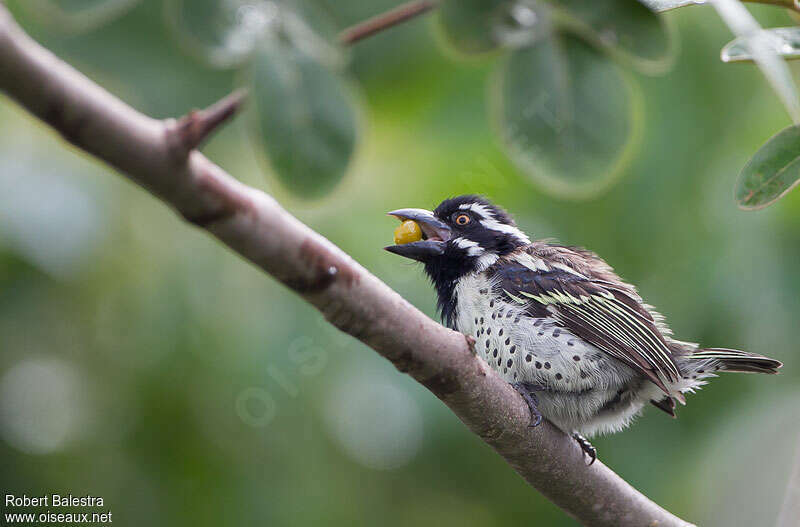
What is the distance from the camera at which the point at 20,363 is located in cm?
543

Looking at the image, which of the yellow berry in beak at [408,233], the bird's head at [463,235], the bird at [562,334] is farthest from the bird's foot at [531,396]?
the yellow berry in beak at [408,233]

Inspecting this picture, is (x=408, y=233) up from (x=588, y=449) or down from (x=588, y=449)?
down

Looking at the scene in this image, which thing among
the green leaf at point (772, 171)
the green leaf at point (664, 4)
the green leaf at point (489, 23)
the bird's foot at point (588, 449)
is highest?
the green leaf at point (664, 4)

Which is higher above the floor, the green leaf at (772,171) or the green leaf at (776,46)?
the green leaf at (776,46)

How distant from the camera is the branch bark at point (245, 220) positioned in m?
1.24

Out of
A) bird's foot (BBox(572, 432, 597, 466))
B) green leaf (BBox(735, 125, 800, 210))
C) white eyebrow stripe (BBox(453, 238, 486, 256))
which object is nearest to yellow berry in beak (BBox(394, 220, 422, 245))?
white eyebrow stripe (BBox(453, 238, 486, 256))

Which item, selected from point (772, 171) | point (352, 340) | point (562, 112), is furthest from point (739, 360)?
point (352, 340)

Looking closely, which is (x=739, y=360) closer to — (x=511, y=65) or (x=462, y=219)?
(x=462, y=219)

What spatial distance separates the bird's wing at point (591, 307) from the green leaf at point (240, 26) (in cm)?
197

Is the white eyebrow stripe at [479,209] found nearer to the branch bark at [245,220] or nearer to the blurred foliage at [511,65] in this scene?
the branch bark at [245,220]

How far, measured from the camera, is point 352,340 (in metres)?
4.68

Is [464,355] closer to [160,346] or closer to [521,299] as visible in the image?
[521,299]

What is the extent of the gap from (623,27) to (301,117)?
0.80 metres

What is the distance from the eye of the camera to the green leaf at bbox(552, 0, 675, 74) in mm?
1846
